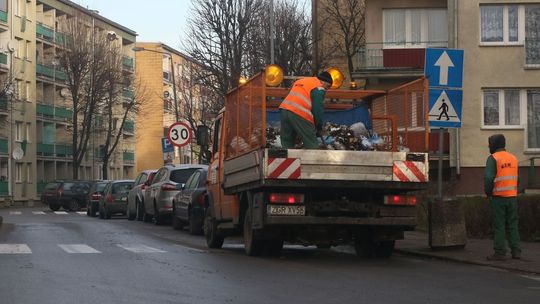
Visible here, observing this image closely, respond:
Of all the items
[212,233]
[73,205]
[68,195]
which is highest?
[212,233]

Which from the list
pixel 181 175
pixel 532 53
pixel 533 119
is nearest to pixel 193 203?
pixel 181 175

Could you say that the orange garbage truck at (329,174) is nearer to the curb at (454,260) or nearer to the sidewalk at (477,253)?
the curb at (454,260)

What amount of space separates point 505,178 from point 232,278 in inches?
179

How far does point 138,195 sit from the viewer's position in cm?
2788

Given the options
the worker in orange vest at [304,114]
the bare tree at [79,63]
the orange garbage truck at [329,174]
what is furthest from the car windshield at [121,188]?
the bare tree at [79,63]

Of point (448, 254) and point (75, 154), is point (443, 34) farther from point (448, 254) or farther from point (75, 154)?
point (75, 154)

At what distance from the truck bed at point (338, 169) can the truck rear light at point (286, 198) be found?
25 cm

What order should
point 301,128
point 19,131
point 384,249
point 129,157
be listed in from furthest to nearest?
point 129,157 < point 19,131 < point 384,249 < point 301,128

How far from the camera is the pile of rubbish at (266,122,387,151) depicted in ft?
42.7

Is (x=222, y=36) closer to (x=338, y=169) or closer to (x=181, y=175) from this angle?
(x=181, y=175)

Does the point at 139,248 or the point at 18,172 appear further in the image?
the point at 18,172

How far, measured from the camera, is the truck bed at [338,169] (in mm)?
11836

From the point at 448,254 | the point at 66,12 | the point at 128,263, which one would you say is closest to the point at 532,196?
the point at 448,254

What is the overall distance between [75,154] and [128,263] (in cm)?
5559
